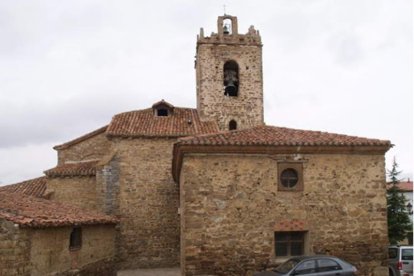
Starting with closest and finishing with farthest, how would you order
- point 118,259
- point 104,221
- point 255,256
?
point 255,256
point 104,221
point 118,259

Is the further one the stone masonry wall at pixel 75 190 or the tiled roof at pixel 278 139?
the stone masonry wall at pixel 75 190

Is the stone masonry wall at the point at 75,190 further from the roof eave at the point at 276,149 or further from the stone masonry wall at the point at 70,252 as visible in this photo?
the roof eave at the point at 276,149

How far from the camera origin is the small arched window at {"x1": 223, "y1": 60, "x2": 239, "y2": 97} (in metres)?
24.1

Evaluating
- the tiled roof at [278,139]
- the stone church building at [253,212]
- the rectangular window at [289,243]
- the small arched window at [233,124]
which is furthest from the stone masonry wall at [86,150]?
the rectangular window at [289,243]

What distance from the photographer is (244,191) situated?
12.6m

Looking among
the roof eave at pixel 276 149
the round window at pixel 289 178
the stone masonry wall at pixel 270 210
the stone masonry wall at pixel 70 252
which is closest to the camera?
the stone masonry wall at pixel 70 252

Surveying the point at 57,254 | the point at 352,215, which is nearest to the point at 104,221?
the point at 57,254

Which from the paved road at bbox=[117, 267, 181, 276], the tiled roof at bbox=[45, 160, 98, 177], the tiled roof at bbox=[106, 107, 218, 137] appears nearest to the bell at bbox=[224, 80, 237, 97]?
the tiled roof at bbox=[106, 107, 218, 137]

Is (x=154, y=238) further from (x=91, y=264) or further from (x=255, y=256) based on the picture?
(x=255, y=256)

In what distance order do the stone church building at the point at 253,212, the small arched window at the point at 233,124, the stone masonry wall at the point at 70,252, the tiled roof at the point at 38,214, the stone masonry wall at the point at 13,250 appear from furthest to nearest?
the small arched window at the point at 233,124, the stone church building at the point at 253,212, the stone masonry wall at the point at 70,252, the tiled roof at the point at 38,214, the stone masonry wall at the point at 13,250

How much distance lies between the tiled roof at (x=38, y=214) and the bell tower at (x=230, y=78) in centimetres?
913

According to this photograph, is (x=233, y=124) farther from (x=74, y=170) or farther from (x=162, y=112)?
(x=74, y=170)

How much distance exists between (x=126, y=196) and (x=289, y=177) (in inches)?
409

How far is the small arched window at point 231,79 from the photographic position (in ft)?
78.9
